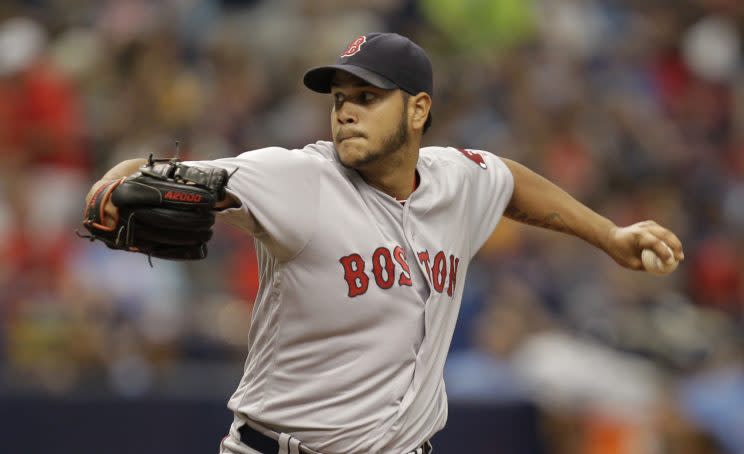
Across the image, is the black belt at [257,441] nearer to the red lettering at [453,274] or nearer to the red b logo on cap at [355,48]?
the red lettering at [453,274]

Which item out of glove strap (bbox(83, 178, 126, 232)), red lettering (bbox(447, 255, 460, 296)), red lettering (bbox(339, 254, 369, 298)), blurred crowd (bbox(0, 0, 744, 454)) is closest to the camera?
glove strap (bbox(83, 178, 126, 232))

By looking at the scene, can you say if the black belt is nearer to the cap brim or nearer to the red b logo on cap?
the cap brim

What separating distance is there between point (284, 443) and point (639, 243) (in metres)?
1.31

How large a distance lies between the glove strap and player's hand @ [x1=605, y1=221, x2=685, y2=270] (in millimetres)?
1734

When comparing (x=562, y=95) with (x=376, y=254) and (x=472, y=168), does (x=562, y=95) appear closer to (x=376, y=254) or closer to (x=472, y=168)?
(x=472, y=168)

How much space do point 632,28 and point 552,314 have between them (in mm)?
4196

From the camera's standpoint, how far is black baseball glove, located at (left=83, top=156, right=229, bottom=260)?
3.26 m

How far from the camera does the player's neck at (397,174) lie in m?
3.91

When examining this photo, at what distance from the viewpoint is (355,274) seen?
3.71 meters

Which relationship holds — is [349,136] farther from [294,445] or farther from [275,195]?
[294,445]

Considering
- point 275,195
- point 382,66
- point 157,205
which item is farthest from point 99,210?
point 382,66

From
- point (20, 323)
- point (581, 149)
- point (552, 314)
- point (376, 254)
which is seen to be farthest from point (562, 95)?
point (376, 254)

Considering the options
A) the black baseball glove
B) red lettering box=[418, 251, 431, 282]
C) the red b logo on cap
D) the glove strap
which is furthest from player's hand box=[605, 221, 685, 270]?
the glove strap

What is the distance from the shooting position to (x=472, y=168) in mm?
4281
